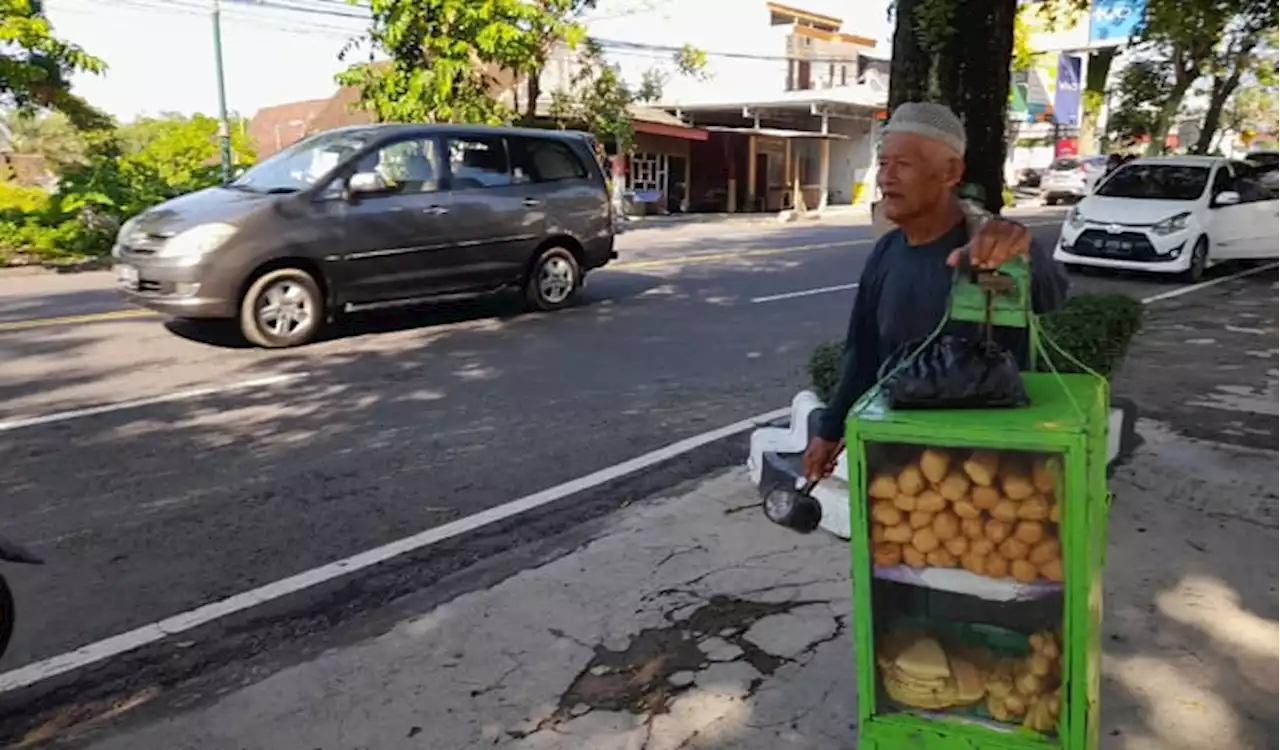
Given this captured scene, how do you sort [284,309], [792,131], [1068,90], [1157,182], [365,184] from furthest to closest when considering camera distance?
1. [1068,90]
2. [792,131]
3. [1157,182]
4. [365,184]
5. [284,309]

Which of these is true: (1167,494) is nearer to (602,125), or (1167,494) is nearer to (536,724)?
(536,724)

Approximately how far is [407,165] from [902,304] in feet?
24.2

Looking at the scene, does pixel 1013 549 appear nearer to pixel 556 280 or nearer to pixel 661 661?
pixel 661 661

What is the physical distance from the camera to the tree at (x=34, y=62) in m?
14.4

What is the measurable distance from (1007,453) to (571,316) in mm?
8411

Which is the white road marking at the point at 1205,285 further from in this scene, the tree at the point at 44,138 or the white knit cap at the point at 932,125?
the tree at the point at 44,138

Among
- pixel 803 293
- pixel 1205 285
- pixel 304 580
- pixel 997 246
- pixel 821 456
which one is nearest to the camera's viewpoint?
pixel 997 246

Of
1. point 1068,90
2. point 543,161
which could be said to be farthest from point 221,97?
point 1068,90

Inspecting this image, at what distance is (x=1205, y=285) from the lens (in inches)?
519

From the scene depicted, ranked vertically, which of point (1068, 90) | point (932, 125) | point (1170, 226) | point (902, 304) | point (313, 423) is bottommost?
point (313, 423)

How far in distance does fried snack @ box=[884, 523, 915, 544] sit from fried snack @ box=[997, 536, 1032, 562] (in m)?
0.18

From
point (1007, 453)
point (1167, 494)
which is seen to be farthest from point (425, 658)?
point (1167, 494)

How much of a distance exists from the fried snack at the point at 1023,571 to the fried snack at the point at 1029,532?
5cm

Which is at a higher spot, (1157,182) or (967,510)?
(1157,182)
